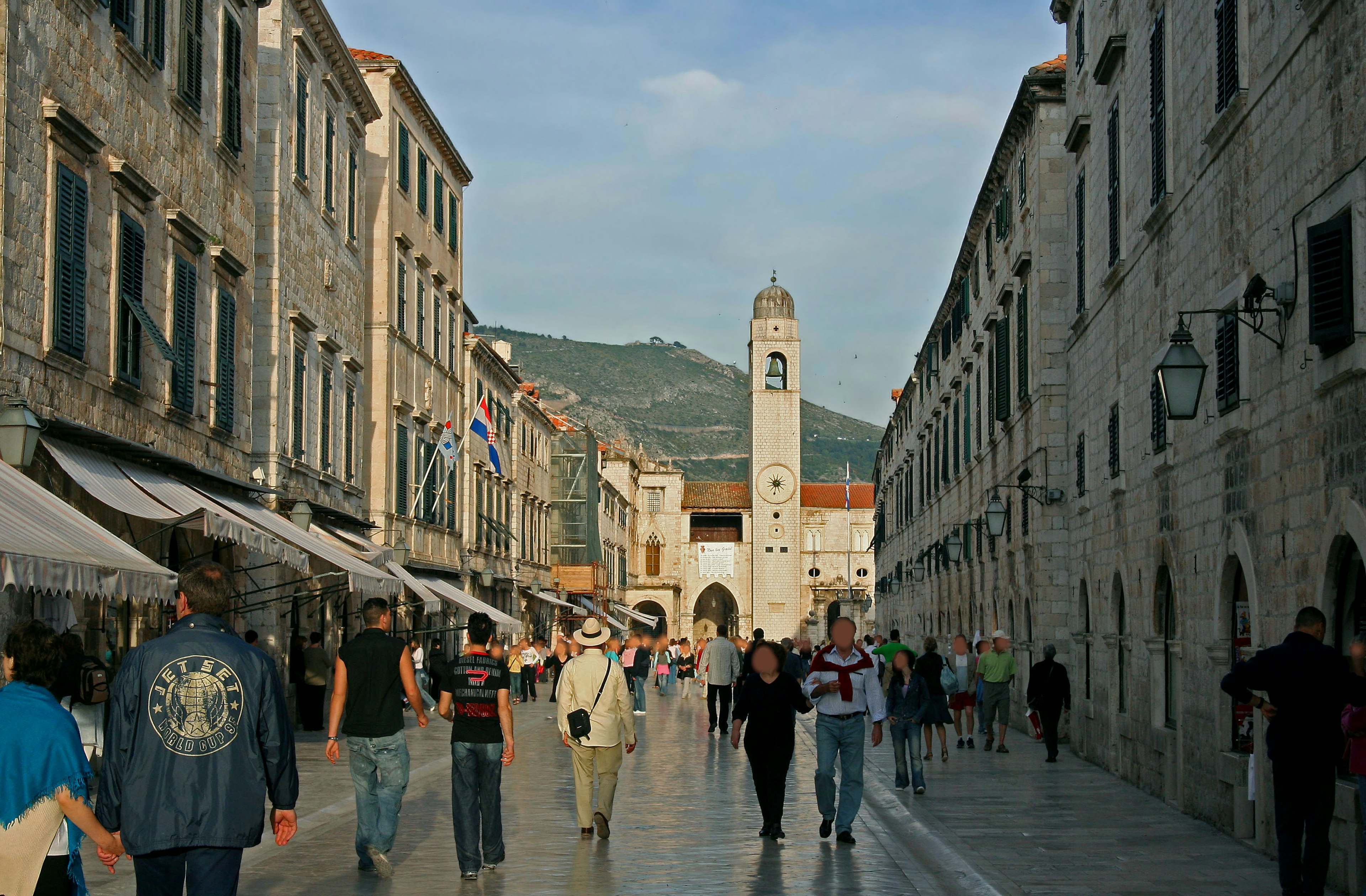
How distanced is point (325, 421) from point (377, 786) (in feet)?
59.6

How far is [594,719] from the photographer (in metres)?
12.2

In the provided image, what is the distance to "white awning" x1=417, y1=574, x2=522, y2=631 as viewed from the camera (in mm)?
26531

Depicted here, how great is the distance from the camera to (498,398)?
4875cm

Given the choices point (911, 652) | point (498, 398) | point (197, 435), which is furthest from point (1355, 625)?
point (498, 398)

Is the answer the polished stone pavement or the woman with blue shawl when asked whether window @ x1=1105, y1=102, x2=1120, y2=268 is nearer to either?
the polished stone pavement

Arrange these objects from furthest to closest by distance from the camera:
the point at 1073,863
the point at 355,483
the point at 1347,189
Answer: the point at 355,483
the point at 1073,863
the point at 1347,189

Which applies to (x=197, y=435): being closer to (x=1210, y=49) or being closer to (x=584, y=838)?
(x=584, y=838)

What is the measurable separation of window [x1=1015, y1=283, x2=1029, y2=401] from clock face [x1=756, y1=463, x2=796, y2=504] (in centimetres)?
7666

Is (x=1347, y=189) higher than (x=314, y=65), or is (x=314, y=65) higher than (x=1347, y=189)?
(x=314, y=65)

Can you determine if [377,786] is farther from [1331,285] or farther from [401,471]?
[401,471]

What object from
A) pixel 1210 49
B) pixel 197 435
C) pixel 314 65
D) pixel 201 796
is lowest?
pixel 201 796

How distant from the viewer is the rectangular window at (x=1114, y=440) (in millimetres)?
18062

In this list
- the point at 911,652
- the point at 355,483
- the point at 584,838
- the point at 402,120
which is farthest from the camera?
the point at 402,120

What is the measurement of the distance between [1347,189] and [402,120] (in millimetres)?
28725
